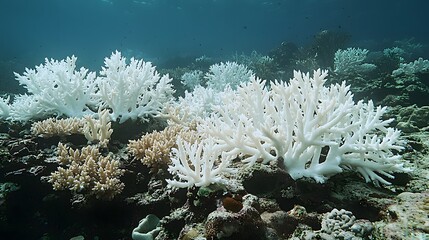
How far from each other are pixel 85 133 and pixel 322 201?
3.69 metres

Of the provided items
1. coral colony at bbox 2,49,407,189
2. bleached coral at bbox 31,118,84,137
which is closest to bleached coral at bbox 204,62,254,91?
coral colony at bbox 2,49,407,189

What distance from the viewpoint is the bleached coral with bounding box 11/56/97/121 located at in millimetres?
5277

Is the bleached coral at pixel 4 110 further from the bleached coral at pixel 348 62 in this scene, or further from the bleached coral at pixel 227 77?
the bleached coral at pixel 348 62

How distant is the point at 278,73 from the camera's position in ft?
Result: 44.3

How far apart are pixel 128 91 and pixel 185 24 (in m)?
79.8

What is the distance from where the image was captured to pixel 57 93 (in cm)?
530

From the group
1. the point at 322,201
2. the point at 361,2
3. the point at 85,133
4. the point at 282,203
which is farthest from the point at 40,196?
the point at 361,2

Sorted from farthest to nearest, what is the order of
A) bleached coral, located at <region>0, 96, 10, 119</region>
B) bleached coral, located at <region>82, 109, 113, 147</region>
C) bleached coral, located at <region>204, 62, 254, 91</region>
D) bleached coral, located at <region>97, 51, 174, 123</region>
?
bleached coral, located at <region>204, 62, 254, 91</region> < bleached coral, located at <region>0, 96, 10, 119</region> < bleached coral, located at <region>97, 51, 174, 123</region> < bleached coral, located at <region>82, 109, 113, 147</region>

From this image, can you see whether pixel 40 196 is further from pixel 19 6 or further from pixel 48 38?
pixel 48 38

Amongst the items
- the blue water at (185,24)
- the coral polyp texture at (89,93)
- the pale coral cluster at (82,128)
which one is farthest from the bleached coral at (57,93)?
the blue water at (185,24)

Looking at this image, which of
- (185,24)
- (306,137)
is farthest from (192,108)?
(185,24)

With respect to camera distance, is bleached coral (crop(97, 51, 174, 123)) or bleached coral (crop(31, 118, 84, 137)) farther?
bleached coral (crop(97, 51, 174, 123))

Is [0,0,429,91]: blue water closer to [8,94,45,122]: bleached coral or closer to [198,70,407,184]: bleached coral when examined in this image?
[8,94,45,122]: bleached coral

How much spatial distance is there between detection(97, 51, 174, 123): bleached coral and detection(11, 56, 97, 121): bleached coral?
343 mm
